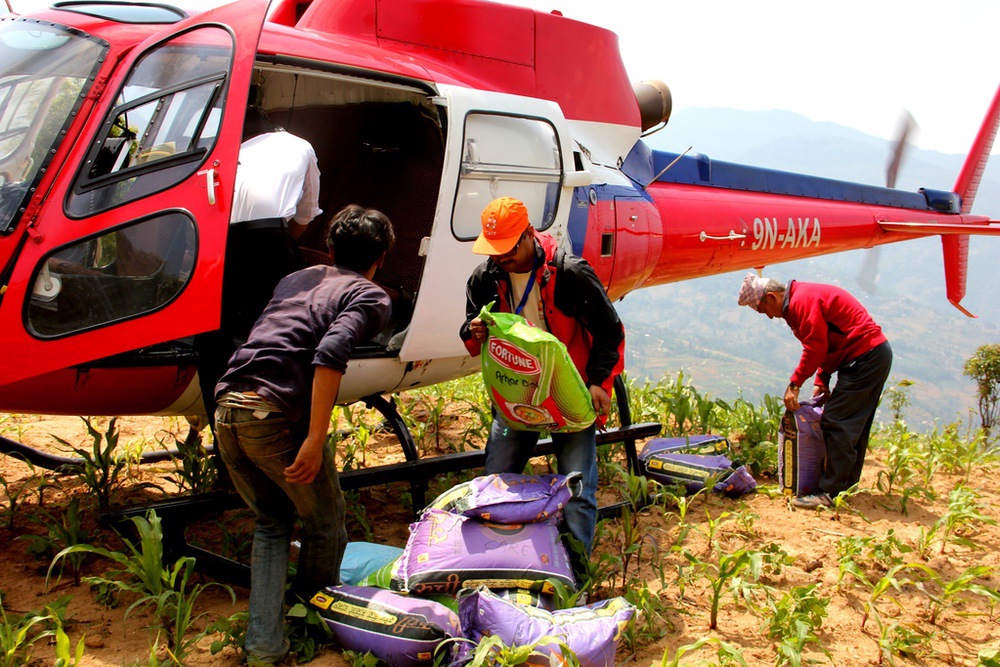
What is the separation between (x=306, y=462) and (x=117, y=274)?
101cm

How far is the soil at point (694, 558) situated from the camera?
3.12 meters

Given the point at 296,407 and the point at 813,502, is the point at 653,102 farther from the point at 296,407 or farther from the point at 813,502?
the point at 296,407

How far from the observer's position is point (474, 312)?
3.48 meters

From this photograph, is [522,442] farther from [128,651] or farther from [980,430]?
[980,430]

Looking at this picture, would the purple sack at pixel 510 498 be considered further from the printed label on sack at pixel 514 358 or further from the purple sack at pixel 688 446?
the purple sack at pixel 688 446

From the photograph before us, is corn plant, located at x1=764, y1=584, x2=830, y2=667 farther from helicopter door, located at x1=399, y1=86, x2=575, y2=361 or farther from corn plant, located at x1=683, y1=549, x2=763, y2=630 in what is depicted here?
helicopter door, located at x1=399, y1=86, x2=575, y2=361

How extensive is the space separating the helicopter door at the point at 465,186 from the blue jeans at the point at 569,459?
1.81 feet

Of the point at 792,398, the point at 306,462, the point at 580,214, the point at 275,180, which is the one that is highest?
the point at 275,180

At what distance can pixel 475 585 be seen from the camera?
9.72ft

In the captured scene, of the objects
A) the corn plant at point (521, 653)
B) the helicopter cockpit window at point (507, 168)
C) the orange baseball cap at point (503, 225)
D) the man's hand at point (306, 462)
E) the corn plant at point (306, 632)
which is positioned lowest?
the corn plant at point (306, 632)

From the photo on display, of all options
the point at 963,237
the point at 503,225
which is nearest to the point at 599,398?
the point at 503,225

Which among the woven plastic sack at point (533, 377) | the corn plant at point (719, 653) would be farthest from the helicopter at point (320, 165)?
the corn plant at point (719, 653)

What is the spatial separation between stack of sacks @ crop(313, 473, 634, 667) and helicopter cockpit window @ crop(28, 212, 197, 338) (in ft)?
4.06

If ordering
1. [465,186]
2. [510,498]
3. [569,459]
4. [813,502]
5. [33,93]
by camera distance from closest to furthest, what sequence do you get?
[510,498] < [33,93] < [569,459] < [465,186] < [813,502]
